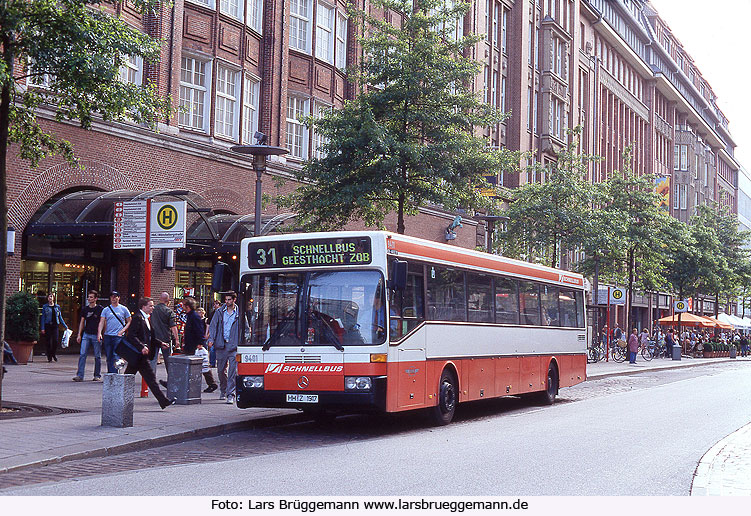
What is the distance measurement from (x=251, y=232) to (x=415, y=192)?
17.9 ft

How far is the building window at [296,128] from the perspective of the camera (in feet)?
106

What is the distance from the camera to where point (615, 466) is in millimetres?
10352

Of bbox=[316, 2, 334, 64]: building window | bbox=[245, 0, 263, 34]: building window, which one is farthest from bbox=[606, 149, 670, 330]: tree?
bbox=[245, 0, 263, 34]: building window

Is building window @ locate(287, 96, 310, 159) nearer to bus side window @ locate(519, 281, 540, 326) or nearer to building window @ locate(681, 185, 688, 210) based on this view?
bus side window @ locate(519, 281, 540, 326)

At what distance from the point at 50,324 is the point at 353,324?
12923 mm

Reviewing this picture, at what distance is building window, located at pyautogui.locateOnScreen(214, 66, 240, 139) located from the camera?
29.0m

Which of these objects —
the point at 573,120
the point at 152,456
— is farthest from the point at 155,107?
the point at 573,120

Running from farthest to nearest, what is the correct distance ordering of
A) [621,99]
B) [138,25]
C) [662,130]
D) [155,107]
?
1. [662,130]
2. [621,99]
3. [138,25]
4. [155,107]

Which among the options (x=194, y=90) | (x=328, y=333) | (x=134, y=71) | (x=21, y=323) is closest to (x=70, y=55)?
(x=328, y=333)

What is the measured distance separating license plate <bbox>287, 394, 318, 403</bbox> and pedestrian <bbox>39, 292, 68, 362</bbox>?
1190 centimetres

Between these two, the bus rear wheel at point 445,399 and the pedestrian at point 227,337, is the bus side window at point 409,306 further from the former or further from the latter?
the pedestrian at point 227,337

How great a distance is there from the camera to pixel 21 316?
21.4 m

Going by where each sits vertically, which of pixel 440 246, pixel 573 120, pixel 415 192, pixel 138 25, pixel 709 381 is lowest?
pixel 709 381

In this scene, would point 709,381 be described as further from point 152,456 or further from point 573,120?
point 573,120
